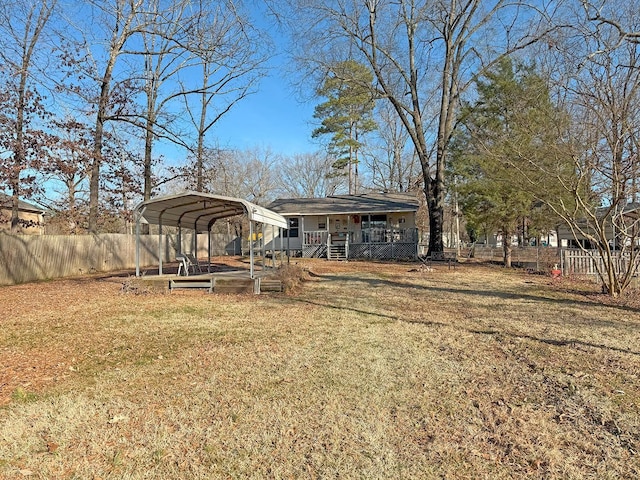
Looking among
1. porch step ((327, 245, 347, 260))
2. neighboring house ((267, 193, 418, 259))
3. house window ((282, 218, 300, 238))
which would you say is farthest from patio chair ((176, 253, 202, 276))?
house window ((282, 218, 300, 238))

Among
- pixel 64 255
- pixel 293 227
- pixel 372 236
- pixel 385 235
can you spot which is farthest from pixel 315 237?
pixel 64 255

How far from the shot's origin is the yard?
9.06 ft

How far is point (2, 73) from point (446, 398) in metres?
15.3

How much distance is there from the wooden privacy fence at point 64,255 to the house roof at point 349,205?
9.11 meters

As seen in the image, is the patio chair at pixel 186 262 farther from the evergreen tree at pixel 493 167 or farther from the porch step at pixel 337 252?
the porch step at pixel 337 252

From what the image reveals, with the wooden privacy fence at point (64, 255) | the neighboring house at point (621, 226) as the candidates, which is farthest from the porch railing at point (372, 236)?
the wooden privacy fence at point (64, 255)

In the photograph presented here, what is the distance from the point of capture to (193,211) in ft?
41.1

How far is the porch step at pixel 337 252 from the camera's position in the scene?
79.4 ft

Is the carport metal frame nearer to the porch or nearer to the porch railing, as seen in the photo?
the porch

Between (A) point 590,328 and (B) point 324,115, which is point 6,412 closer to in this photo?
(A) point 590,328

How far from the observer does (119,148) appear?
18.8m

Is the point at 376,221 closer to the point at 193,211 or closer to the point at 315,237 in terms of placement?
the point at 315,237

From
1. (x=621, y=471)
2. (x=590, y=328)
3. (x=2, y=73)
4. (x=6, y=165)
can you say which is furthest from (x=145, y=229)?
(x=621, y=471)

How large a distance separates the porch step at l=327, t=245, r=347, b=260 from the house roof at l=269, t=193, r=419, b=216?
7.10 feet
